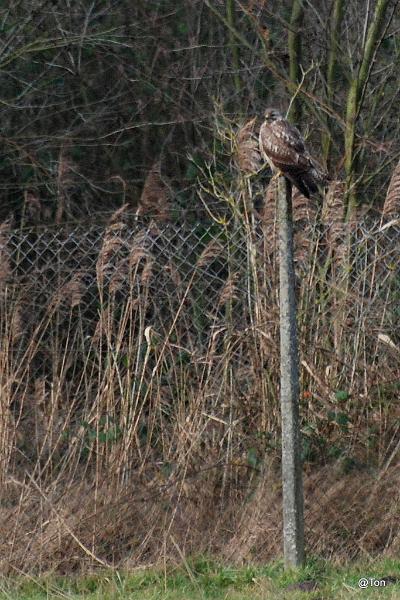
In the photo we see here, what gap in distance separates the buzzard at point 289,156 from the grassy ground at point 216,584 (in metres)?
1.68

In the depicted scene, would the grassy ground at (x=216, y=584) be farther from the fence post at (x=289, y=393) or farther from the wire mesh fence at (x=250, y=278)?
the wire mesh fence at (x=250, y=278)

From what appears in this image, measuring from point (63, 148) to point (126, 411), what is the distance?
4.36 m

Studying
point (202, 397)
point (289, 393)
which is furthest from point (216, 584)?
point (202, 397)

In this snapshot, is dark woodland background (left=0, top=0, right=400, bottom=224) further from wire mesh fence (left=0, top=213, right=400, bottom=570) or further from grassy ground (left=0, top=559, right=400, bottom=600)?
grassy ground (left=0, top=559, right=400, bottom=600)

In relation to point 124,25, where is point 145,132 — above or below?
below

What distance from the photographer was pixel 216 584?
5.16m

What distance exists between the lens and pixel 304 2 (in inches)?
357

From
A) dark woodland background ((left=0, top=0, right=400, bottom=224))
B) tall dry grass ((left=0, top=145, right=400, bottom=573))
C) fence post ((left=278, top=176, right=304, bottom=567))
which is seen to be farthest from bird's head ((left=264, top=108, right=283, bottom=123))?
dark woodland background ((left=0, top=0, right=400, bottom=224))

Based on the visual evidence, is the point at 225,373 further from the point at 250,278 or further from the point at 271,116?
the point at 271,116

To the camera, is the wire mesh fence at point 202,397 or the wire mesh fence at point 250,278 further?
the wire mesh fence at point 250,278

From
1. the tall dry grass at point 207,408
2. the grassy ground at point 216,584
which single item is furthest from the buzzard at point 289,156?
the grassy ground at point 216,584

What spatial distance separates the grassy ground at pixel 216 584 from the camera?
4867 mm

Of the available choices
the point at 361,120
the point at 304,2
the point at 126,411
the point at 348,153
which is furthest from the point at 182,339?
the point at 304,2

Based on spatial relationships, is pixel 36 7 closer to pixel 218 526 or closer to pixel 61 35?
pixel 61 35
